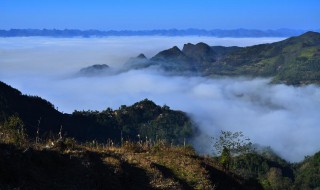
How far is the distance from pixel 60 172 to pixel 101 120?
10502cm

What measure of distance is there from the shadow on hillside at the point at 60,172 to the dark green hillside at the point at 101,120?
4703cm

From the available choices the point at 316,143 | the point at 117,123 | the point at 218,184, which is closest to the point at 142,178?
the point at 218,184

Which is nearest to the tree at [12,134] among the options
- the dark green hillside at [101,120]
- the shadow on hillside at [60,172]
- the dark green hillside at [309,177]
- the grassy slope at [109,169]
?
the grassy slope at [109,169]

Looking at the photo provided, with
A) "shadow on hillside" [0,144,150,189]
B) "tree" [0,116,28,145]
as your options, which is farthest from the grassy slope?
"tree" [0,116,28,145]

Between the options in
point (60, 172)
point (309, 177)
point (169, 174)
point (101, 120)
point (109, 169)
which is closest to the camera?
point (60, 172)

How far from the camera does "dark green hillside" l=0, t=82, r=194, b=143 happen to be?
81406mm

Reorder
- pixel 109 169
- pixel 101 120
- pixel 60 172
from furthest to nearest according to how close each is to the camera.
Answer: pixel 101 120 < pixel 109 169 < pixel 60 172

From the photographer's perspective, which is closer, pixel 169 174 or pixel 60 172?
pixel 60 172

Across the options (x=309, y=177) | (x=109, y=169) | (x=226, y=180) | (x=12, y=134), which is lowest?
(x=309, y=177)

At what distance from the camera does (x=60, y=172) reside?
1113 centimetres

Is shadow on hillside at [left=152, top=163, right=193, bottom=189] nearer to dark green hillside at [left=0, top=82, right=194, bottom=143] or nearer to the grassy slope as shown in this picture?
the grassy slope

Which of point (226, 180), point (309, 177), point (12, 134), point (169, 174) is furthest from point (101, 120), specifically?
point (12, 134)

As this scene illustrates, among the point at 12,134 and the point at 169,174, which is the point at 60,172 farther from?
the point at 169,174

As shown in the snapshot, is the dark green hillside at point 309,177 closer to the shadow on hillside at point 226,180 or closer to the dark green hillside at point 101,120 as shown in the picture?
the dark green hillside at point 101,120
